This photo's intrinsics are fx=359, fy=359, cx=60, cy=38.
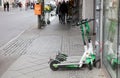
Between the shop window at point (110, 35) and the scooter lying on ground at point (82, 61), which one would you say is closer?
the shop window at point (110, 35)

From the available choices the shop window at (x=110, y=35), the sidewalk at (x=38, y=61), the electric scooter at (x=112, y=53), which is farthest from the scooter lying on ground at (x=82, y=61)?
the electric scooter at (x=112, y=53)

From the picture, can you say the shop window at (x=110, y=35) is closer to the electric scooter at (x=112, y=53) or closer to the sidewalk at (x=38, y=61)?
A: the electric scooter at (x=112, y=53)

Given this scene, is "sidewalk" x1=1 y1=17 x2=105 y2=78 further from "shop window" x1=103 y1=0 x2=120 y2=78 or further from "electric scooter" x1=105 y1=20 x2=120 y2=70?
"electric scooter" x1=105 y1=20 x2=120 y2=70

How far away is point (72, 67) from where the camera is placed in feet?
29.3

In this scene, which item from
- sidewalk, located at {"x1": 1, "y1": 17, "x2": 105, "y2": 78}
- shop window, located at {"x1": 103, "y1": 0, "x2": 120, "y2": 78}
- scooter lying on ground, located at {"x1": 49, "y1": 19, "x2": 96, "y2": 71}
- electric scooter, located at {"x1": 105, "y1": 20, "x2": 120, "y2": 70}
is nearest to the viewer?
electric scooter, located at {"x1": 105, "y1": 20, "x2": 120, "y2": 70}

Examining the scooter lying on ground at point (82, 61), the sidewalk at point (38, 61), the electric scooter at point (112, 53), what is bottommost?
the sidewalk at point (38, 61)

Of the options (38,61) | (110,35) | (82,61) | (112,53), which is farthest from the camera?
(38,61)

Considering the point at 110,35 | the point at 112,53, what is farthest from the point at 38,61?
the point at 112,53

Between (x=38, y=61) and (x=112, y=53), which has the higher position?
(x=112, y=53)

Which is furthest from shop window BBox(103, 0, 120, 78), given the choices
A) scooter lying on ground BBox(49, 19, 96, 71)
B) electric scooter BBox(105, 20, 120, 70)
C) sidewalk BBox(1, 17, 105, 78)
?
sidewalk BBox(1, 17, 105, 78)

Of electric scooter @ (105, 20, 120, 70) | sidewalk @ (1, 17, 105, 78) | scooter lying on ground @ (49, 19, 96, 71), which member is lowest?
sidewalk @ (1, 17, 105, 78)

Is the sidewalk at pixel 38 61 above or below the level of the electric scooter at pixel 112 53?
below

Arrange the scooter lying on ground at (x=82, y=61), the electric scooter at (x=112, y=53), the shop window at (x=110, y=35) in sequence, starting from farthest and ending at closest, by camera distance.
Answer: the scooter lying on ground at (x=82, y=61) → the shop window at (x=110, y=35) → the electric scooter at (x=112, y=53)

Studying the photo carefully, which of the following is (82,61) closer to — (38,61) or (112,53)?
(112,53)
